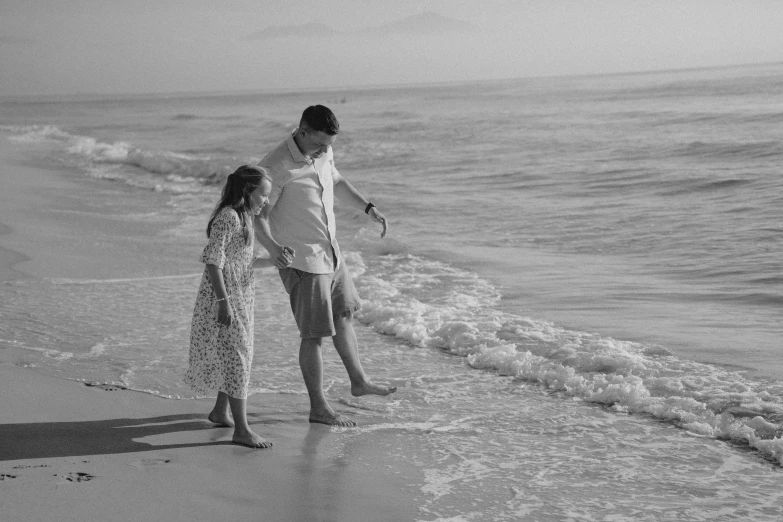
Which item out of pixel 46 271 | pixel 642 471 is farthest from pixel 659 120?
pixel 642 471

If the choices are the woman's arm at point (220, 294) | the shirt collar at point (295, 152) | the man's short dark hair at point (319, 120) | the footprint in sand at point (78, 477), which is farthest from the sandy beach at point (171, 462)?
the man's short dark hair at point (319, 120)

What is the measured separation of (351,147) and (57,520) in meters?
23.1

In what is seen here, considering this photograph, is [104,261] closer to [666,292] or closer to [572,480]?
[666,292]

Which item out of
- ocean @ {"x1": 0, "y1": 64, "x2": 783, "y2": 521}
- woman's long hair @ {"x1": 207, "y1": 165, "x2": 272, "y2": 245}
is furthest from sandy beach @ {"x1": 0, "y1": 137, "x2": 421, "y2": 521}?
woman's long hair @ {"x1": 207, "y1": 165, "x2": 272, "y2": 245}

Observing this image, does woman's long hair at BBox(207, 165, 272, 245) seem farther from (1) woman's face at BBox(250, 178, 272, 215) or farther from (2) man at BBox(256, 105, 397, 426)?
(2) man at BBox(256, 105, 397, 426)

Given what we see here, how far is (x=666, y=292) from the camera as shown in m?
8.05

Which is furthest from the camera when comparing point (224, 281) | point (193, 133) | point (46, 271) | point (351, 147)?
point (193, 133)

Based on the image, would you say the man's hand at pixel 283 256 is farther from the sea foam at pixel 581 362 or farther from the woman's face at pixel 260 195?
the sea foam at pixel 581 362

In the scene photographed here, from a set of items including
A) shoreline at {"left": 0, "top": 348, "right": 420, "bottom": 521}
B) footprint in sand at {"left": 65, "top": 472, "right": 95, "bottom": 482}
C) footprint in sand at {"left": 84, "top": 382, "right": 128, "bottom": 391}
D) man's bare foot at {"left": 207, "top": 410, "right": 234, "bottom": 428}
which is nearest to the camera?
shoreline at {"left": 0, "top": 348, "right": 420, "bottom": 521}

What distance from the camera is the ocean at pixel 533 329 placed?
4227 millimetres

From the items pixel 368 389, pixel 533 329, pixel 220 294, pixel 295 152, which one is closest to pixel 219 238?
pixel 220 294

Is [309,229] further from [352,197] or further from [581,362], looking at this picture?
[581,362]

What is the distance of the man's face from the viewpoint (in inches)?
177

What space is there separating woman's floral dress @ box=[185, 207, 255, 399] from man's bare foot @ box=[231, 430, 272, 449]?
0.20 meters
